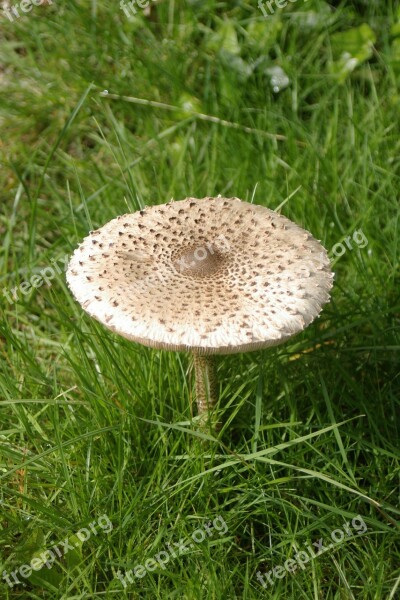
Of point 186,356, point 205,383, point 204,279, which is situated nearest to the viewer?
point 204,279

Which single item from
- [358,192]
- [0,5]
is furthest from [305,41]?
[0,5]

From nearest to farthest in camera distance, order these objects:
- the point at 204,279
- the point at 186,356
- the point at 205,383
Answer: the point at 204,279
the point at 205,383
the point at 186,356

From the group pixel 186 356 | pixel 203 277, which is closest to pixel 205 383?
pixel 186 356

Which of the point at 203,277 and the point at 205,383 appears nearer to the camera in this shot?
the point at 203,277

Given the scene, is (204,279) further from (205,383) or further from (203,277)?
(205,383)

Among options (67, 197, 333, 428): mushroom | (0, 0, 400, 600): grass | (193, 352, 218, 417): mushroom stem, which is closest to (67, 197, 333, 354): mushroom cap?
(67, 197, 333, 428): mushroom

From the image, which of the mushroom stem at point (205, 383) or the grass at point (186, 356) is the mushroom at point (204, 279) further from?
the grass at point (186, 356)

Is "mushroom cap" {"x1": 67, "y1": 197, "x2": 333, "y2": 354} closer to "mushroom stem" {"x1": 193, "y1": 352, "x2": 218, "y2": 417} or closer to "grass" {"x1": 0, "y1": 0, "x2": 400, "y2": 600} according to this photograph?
"mushroom stem" {"x1": 193, "y1": 352, "x2": 218, "y2": 417}

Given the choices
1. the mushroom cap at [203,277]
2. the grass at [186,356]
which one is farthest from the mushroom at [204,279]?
the grass at [186,356]
